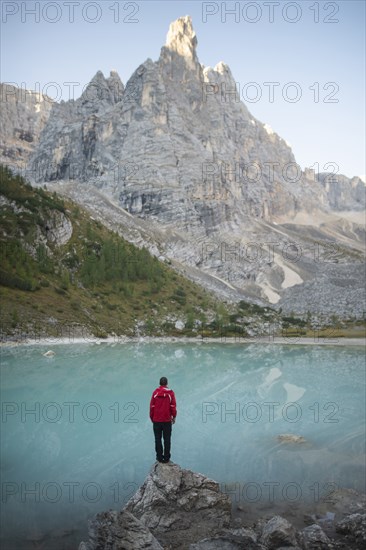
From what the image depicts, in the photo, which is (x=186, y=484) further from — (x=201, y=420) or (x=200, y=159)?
(x=200, y=159)

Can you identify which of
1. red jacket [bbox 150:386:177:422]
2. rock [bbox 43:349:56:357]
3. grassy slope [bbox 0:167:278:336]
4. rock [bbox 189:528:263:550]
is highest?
grassy slope [bbox 0:167:278:336]

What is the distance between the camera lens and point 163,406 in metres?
12.9

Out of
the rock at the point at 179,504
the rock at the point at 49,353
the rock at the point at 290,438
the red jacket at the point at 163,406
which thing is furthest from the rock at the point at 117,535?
the rock at the point at 49,353

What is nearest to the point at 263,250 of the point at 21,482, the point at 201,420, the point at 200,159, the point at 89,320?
the point at 200,159

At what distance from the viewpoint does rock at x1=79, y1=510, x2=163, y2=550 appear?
29.1ft

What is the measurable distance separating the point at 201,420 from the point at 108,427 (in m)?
4.81

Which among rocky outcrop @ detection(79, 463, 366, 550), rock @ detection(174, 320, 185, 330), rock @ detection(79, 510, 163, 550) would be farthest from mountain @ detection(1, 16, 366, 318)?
rock @ detection(79, 510, 163, 550)

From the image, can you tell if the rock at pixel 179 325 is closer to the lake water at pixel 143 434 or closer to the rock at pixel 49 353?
the lake water at pixel 143 434

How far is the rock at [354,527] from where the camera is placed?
414 inches

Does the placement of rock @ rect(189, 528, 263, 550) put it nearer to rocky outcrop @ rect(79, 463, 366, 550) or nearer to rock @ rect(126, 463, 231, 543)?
rocky outcrop @ rect(79, 463, 366, 550)

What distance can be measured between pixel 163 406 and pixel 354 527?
5.56 meters

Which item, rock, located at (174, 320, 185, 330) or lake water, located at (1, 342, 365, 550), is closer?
lake water, located at (1, 342, 365, 550)

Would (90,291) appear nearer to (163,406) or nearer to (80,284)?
(80,284)

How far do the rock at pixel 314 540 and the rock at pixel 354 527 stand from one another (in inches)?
32.0
